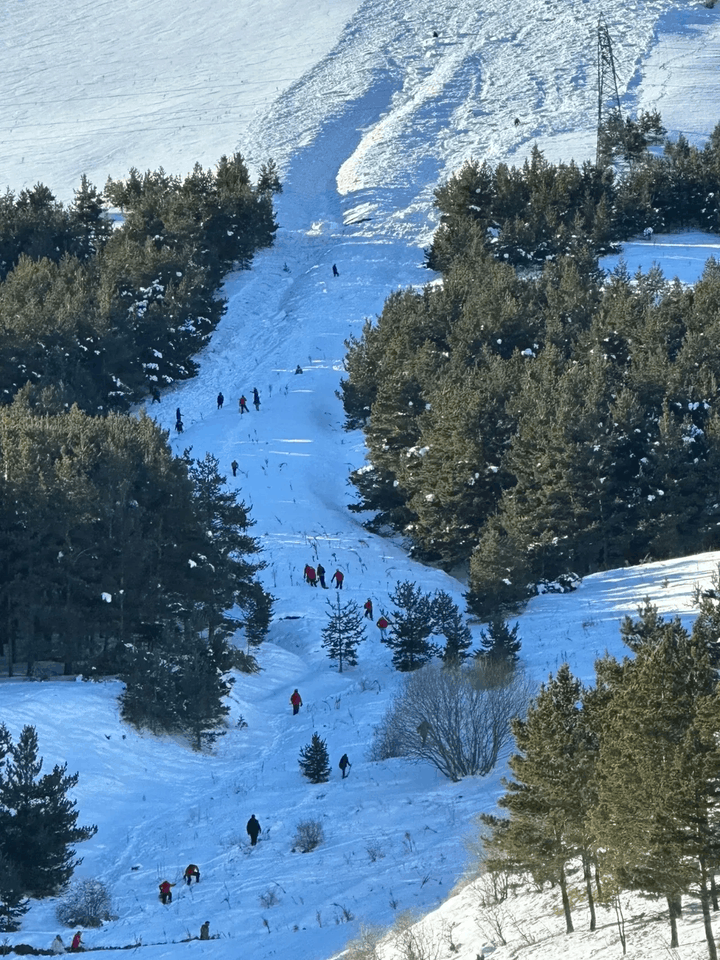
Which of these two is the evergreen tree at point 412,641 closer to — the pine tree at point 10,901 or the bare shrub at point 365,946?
the pine tree at point 10,901

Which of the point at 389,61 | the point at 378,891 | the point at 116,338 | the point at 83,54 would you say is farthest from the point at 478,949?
the point at 83,54

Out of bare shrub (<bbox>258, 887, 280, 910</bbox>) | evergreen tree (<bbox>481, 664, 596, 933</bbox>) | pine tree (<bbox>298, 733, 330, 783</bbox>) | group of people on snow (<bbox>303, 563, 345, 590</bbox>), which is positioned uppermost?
evergreen tree (<bbox>481, 664, 596, 933</bbox>)

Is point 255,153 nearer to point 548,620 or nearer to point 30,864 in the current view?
point 548,620

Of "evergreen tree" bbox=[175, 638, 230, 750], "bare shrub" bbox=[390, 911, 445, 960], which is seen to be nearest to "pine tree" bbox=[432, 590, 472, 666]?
"evergreen tree" bbox=[175, 638, 230, 750]

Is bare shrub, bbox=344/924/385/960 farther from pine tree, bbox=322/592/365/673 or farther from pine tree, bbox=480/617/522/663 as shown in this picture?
pine tree, bbox=322/592/365/673

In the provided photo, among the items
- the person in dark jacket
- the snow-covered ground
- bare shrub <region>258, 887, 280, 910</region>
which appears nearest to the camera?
bare shrub <region>258, 887, 280, 910</region>

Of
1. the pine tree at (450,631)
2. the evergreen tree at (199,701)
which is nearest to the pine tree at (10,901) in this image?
the evergreen tree at (199,701)

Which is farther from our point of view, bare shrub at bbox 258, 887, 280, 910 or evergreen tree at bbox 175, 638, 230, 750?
Result: evergreen tree at bbox 175, 638, 230, 750

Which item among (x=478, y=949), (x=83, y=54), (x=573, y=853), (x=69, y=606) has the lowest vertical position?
(x=69, y=606)
